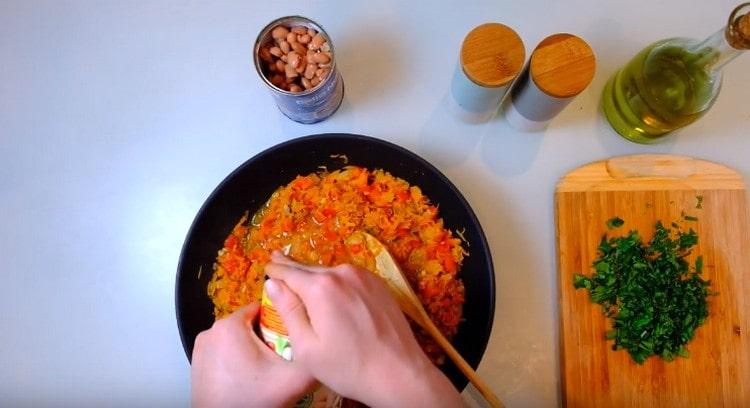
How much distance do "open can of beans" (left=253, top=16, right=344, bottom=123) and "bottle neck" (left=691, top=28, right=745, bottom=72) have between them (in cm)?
53

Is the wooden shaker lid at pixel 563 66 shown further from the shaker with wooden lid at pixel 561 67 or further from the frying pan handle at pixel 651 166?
the frying pan handle at pixel 651 166

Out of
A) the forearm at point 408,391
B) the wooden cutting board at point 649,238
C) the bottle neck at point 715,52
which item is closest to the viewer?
the forearm at point 408,391

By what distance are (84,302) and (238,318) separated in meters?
0.45

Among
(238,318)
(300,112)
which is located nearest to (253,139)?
(300,112)

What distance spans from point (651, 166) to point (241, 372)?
0.70m

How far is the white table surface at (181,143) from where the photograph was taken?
91cm

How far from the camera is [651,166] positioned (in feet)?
2.84

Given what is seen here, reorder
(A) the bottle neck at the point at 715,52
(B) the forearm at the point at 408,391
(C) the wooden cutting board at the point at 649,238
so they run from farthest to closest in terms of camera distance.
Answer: (C) the wooden cutting board at the point at 649,238 < (A) the bottle neck at the point at 715,52 < (B) the forearm at the point at 408,391

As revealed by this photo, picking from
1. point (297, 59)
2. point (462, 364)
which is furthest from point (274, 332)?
point (297, 59)

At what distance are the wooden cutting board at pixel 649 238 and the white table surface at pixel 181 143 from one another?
0.16 feet

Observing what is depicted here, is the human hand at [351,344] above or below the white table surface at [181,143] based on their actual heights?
below

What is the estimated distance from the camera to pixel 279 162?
2.75 feet

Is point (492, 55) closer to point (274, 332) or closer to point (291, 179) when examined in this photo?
point (291, 179)

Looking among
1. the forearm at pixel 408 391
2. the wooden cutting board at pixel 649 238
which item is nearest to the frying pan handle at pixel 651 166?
the wooden cutting board at pixel 649 238
